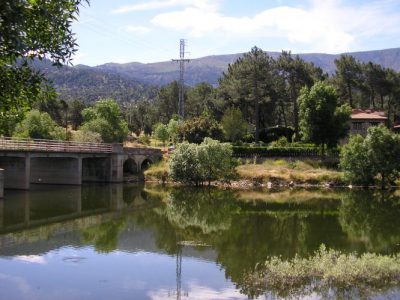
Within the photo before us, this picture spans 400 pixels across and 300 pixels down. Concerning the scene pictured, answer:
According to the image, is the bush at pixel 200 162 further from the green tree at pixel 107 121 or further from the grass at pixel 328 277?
the grass at pixel 328 277

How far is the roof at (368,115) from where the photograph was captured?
3310 inches

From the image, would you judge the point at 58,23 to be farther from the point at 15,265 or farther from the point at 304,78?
the point at 304,78

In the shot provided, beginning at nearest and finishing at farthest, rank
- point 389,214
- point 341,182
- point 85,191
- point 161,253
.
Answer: point 161,253
point 389,214
point 85,191
point 341,182

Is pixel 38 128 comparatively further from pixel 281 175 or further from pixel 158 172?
pixel 281 175

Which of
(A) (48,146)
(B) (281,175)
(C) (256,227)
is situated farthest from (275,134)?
(C) (256,227)

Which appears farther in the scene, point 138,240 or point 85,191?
point 85,191

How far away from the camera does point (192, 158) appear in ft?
200

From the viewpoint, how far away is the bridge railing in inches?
1955

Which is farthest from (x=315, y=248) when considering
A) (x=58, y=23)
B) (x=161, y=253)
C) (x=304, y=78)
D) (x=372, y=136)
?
(x=304, y=78)

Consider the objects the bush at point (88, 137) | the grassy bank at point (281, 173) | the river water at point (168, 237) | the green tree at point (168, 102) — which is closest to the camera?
the river water at point (168, 237)

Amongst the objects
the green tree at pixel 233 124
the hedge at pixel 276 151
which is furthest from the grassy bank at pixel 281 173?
the green tree at pixel 233 124

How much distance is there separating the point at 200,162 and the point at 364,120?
118ft

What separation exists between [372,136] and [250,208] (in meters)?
20.6

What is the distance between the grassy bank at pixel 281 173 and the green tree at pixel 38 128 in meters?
17.7
